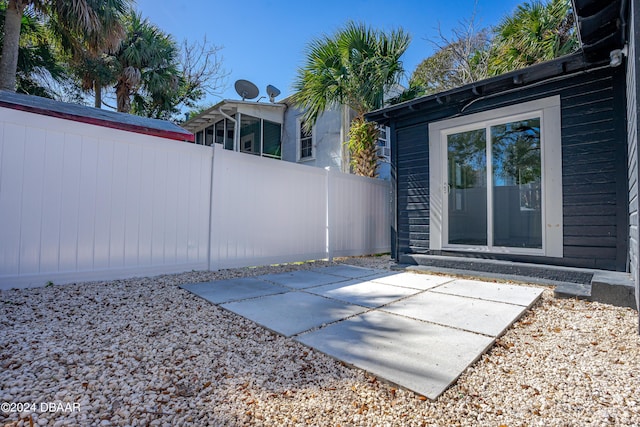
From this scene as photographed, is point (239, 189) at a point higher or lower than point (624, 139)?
lower

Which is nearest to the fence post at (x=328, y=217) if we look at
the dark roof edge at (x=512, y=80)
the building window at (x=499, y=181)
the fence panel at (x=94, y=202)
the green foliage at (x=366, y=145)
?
the green foliage at (x=366, y=145)

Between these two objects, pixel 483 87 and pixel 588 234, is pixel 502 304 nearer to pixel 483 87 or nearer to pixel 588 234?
pixel 588 234

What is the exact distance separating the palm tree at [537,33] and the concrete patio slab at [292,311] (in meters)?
7.17

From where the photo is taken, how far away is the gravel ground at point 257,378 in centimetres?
131

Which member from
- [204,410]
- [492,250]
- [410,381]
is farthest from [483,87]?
[204,410]

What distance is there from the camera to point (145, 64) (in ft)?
35.3

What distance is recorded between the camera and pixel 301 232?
539cm

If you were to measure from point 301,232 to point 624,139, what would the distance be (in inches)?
166

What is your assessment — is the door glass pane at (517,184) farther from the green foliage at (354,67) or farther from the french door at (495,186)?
the green foliage at (354,67)

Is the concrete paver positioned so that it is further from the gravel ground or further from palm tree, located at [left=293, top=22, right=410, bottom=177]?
palm tree, located at [left=293, top=22, right=410, bottom=177]

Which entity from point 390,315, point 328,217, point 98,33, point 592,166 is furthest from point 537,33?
point 98,33

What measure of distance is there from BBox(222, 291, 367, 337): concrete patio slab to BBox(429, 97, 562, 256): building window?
8.50 feet

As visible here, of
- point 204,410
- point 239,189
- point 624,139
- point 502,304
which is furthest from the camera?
point 239,189

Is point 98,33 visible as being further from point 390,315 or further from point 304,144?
point 390,315
